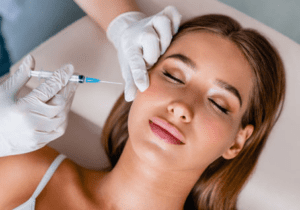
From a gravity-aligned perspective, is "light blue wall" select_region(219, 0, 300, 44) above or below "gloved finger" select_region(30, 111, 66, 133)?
above

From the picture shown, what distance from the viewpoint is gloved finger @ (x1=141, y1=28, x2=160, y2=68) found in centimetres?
123

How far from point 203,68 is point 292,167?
976 millimetres

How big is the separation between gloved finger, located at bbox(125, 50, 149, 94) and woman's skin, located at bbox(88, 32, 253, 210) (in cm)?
4

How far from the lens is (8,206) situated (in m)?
1.22

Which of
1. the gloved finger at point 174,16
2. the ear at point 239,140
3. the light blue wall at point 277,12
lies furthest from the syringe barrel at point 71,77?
the light blue wall at point 277,12

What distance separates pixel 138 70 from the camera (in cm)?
119

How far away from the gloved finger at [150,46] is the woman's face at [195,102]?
5 cm

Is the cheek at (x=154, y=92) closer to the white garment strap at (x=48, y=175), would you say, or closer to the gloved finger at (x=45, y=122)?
the gloved finger at (x=45, y=122)

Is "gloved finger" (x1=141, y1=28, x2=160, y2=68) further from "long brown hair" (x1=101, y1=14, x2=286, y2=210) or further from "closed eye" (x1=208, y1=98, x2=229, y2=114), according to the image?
"closed eye" (x1=208, y1=98, x2=229, y2=114)

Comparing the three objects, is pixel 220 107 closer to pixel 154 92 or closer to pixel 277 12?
pixel 154 92

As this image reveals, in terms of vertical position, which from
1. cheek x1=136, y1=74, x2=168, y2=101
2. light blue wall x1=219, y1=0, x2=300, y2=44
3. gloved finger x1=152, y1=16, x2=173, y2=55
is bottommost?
cheek x1=136, y1=74, x2=168, y2=101

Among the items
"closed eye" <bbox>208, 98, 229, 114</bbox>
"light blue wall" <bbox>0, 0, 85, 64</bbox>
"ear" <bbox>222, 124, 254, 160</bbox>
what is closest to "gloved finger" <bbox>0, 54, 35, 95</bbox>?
"light blue wall" <bbox>0, 0, 85, 64</bbox>

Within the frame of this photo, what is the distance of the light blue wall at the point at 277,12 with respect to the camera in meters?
2.02

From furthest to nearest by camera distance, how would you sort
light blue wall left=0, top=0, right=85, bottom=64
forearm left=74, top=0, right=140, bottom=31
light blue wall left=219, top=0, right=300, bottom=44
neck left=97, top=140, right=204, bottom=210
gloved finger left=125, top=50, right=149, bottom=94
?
light blue wall left=219, top=0, right=300, bottom=44 → light blue wall left=0, top=0, right=85, bottom=64 → forearm left=74, top=0, right=140, bottom=31 → neck left=97, top=140, right=204, bottom=210 → gloved finger left=125, top=50, right=149, bottom=94
